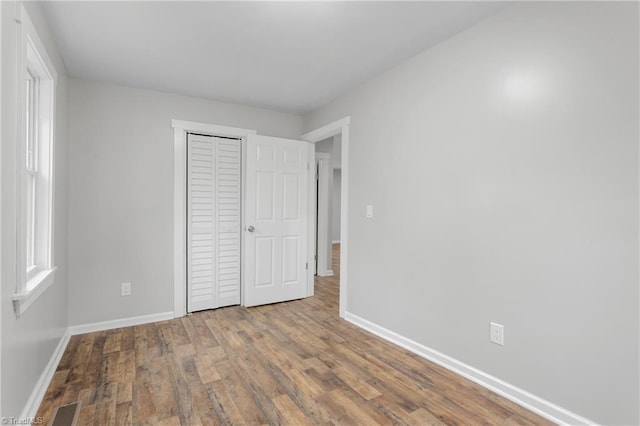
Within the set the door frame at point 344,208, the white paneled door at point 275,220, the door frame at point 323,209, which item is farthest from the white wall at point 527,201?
the door frame at point 323,209

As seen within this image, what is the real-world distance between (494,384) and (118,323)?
3.27 m

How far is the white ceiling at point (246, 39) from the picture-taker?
2.00 meters

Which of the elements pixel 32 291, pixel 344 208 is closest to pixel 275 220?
pixel 344 208

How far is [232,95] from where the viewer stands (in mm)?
3506

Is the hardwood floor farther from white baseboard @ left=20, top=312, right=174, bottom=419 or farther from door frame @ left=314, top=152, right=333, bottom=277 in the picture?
door frame @ left=314, top=152, right=333, bottom=277

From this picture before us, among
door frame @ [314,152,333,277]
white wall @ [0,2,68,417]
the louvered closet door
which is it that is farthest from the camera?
door frame @ [314,152,333,277]

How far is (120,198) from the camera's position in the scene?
3.19m

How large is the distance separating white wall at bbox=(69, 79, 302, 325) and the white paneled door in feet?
2.63

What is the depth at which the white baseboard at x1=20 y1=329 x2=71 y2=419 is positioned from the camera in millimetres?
1723

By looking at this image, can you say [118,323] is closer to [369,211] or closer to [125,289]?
[125,289]

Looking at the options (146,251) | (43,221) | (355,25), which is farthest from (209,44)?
(146,251)

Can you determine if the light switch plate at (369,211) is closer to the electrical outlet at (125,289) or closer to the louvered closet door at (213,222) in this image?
the louvered closet door at (213,222)

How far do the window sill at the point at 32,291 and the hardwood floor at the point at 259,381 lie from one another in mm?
673

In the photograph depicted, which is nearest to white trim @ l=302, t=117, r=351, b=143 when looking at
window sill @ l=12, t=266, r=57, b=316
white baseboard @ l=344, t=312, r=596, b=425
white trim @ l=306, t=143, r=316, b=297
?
white trim @ l=306, t=143, r=316, b=297
